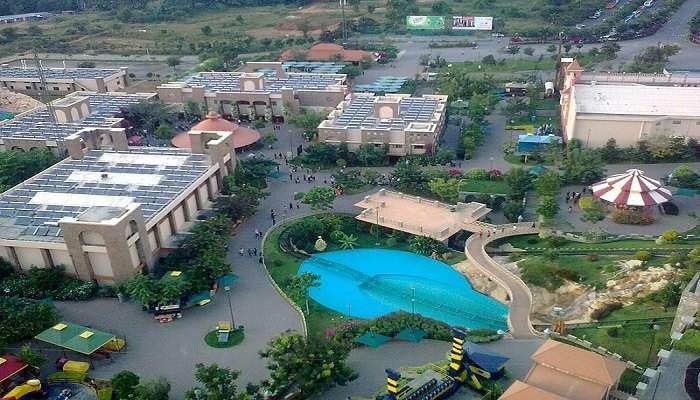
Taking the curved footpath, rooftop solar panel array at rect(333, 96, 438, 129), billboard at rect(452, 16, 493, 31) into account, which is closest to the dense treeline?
billboard at rect(452, 16, 493, 31)

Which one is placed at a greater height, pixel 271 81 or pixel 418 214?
pixel 271 81

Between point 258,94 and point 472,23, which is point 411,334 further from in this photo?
point 472,23

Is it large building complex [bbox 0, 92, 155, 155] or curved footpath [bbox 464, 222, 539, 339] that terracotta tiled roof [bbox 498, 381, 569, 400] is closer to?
curved footpath [bbox 464, 222, 539, 339]

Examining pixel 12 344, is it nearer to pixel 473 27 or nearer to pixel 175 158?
pixel 175 158

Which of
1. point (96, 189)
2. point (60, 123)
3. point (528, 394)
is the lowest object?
point (528, 394)

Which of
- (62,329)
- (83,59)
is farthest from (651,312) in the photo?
(83,59)

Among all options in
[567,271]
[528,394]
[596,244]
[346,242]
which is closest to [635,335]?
[567,271]
